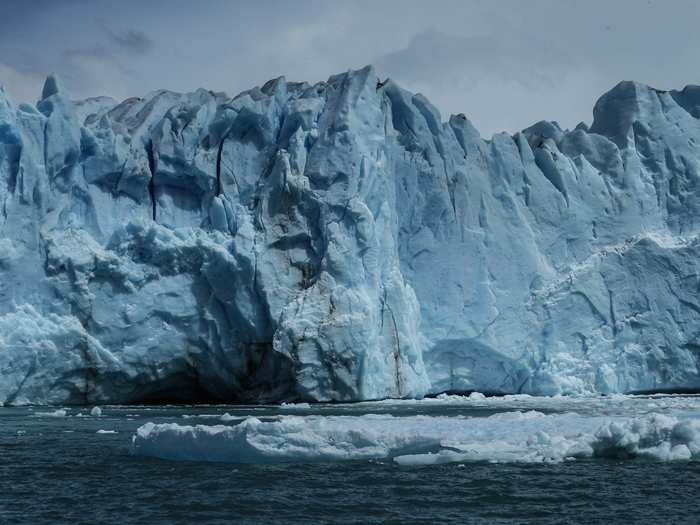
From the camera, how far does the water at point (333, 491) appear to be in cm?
775

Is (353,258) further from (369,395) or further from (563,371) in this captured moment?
(563,371)

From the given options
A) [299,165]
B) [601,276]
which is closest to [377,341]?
[299,165]

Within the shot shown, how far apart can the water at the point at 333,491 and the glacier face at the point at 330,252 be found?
9515mm

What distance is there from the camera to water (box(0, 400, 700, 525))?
7746mm

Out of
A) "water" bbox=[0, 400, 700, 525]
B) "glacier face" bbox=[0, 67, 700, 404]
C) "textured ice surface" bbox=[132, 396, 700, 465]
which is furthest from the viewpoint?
"glacier face" bbox=[0, 67, 700, 404]

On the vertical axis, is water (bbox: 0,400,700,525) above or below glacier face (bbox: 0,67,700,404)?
below

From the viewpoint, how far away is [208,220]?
74.9 ft

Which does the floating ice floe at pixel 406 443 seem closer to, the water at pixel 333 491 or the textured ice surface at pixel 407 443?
the textured ice surface at pixel 407 443

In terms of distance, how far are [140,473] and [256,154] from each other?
48.5 feet

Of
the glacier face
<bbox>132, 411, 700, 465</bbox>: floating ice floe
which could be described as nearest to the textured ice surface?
<bbox>132, 411, 700, 465</bbox>: floating ice floe

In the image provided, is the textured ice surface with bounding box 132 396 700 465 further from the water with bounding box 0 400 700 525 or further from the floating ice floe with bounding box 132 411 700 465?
the water with bounding box 0 400 700 525

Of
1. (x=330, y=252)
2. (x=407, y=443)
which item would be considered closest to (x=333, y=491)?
(x=407, y=443)

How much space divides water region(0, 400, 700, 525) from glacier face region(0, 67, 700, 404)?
9515 mm

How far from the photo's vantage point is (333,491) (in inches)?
348
